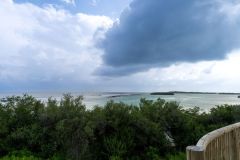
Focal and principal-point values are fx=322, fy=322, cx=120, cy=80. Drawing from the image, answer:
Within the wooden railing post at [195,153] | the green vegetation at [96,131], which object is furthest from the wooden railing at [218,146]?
the green vegetation at [96,131]

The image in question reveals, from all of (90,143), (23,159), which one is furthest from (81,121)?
(23,159)

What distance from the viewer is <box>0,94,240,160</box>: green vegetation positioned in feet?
28.3

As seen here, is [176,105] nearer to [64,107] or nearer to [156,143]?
[156,143]

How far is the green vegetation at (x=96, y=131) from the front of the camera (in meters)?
8.63

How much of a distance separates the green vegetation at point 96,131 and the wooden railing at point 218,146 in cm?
354

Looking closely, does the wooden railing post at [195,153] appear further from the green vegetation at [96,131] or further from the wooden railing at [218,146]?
the green vegetation at [96,131]

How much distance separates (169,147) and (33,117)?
168 inches

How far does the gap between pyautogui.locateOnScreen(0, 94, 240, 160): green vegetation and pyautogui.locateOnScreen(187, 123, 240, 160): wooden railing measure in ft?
11.6

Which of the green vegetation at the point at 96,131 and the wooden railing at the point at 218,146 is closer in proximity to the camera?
the wooden railing at the point at 218,146

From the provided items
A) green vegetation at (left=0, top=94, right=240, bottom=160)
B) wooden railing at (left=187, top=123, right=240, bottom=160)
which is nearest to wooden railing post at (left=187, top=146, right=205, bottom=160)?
wooden railing at (left=187, top=123, right=240, bottom=160)

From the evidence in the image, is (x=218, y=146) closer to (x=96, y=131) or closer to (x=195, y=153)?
(x=195, y=153)

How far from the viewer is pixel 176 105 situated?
33.3 feet

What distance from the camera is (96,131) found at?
8984 mm

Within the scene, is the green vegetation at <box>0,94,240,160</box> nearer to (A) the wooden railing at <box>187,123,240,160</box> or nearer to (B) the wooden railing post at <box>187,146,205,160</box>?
(A) the wooden railing at <box>187,123,240,160</box>
